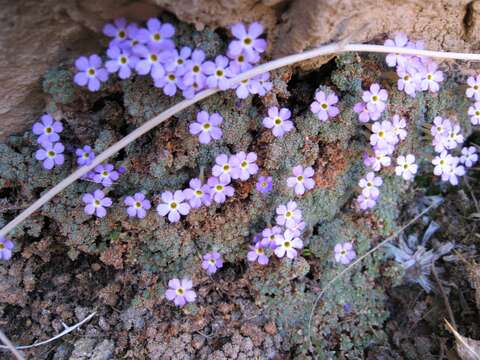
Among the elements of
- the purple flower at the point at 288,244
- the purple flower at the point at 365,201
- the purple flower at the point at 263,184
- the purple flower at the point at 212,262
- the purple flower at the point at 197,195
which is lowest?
the purple flower at the point at 212,262

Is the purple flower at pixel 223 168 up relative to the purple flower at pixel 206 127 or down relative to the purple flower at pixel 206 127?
down

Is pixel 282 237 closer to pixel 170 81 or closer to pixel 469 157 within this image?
pixel 170 81

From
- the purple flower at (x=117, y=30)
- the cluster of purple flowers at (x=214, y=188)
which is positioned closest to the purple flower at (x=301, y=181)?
the cluster of purple flowers at (x=214, y=188)

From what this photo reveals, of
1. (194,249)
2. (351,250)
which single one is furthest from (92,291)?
(351,250)

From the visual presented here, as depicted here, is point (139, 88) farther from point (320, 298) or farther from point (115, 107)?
point (320, 298)

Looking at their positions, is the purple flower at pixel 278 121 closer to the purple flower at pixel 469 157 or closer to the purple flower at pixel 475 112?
the purple flower at pixel 475 112
